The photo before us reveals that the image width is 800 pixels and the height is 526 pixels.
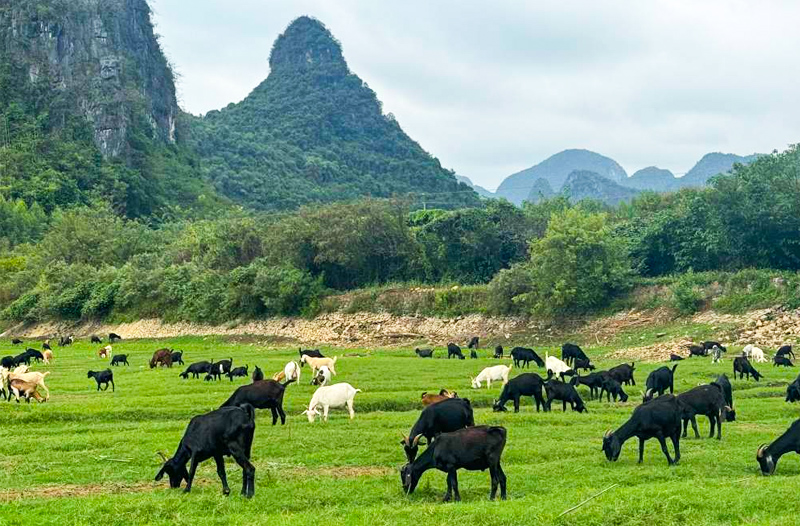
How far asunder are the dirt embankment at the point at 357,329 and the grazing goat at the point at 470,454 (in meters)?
46.2

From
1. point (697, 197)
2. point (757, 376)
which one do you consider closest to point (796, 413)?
point (757, 376)

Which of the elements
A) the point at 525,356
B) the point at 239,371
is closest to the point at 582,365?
the point at 525,356

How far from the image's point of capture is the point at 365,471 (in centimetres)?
1536

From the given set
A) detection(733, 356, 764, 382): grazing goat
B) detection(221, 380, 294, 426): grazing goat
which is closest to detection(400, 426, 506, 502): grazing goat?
detection(221, 380, 294, 426): grazing goat

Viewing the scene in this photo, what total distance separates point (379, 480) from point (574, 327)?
4566cm

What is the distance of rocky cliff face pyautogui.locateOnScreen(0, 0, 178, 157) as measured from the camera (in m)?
148

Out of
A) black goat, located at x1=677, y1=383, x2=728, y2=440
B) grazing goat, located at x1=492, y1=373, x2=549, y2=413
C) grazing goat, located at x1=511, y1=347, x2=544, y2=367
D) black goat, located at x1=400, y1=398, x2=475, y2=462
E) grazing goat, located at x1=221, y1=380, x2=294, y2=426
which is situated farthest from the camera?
grazing goat, located at x1=511, y1=347, x2=544, y2=367

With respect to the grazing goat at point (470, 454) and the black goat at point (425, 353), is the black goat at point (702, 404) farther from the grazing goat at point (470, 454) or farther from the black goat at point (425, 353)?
the black goat at point (425, 353)

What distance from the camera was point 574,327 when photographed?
57812mm

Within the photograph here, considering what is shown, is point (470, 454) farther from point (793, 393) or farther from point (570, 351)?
point (570, 351)

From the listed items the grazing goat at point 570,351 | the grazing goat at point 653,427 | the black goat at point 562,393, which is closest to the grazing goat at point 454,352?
the grazing goat at point 570,351

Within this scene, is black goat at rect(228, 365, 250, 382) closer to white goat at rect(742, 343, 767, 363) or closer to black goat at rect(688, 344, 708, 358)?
black goat at rect(688, 344, 708, 358)

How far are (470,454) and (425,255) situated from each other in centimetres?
6265

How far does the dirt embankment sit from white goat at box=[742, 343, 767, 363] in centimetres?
2172
